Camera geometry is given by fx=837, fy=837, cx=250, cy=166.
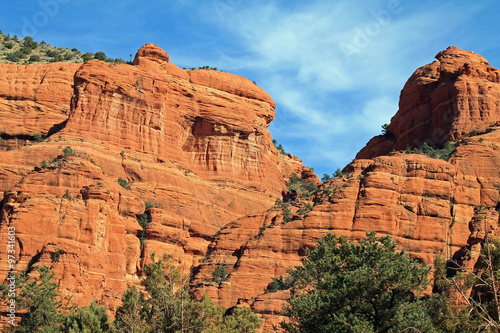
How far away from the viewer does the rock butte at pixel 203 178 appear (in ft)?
246

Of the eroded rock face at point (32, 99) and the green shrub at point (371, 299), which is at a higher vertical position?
the eroded rock face at point (32, 99)

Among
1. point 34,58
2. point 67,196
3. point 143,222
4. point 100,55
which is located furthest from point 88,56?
point 67,196

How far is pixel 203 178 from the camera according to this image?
102 m

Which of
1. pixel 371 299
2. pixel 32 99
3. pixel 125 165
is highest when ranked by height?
pixel 32 99

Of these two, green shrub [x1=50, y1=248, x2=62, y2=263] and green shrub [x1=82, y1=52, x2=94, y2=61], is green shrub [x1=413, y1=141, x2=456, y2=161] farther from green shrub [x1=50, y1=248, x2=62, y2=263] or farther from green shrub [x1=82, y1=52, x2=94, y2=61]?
green shrub [x1=82, y1=52, x2=94, y2=61]

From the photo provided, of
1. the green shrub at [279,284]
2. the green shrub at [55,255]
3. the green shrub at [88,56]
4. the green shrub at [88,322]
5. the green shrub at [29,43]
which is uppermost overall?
the green shrub at [29,43]

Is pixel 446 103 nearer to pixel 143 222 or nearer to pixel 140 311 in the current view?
pixel 143 222

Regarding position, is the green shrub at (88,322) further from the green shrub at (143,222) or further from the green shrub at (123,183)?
the green shrub at (123,183)

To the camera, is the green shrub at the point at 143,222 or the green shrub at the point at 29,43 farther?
the green shrub at the point at 29,43

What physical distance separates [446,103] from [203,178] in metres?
31.2

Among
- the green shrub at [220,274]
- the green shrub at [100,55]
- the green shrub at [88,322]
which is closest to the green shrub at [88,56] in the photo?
the green shrub at [100,55]

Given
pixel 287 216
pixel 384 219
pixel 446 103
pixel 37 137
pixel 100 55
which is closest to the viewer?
pixel 384 219

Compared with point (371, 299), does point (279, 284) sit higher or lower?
higher

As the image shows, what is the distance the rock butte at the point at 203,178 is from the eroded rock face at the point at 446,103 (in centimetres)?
19
